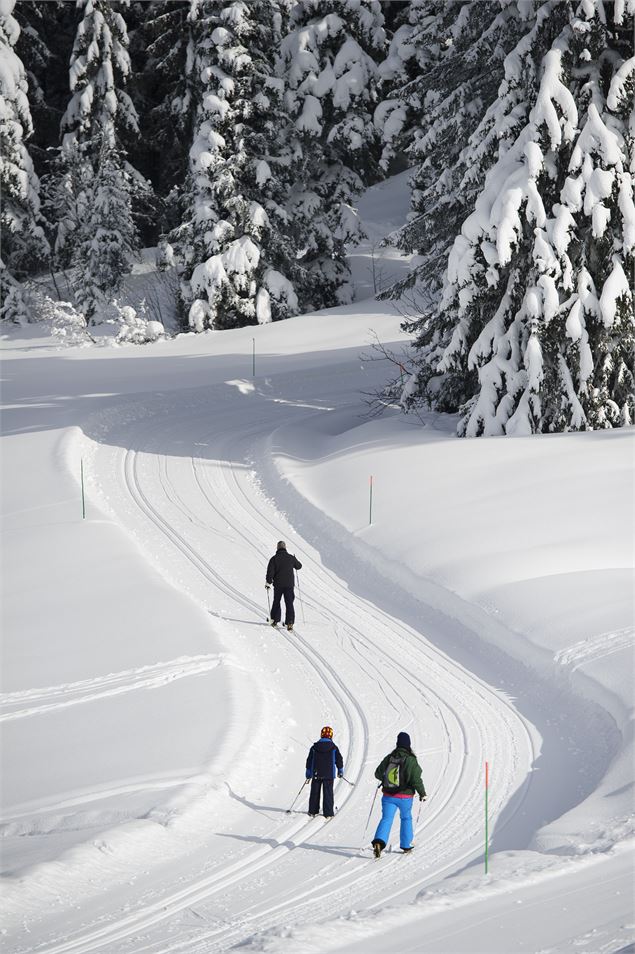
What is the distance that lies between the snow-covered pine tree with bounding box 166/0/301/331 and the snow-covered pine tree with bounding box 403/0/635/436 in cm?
1316

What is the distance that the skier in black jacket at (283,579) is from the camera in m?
14.1

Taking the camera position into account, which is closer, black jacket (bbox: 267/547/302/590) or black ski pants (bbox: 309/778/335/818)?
black ski pants (bbox: 309/778/335/818)

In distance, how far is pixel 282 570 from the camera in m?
14.2

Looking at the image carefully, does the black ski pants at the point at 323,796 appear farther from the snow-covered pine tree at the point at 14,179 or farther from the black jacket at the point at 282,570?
the snow-covered pine tree at the point at 14,179

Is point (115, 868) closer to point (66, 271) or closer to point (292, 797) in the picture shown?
point (292, 797)

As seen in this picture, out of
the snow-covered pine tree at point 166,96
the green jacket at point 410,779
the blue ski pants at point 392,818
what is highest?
the snow-covered pine tree at point 166,96

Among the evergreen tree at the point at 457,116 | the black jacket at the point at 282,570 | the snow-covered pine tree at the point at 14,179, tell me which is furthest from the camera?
the snow-covered pine tree at the point at 14,179

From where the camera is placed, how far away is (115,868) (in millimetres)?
8445

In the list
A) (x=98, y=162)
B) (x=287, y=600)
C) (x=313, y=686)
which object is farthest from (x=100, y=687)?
(x=98, y=162)

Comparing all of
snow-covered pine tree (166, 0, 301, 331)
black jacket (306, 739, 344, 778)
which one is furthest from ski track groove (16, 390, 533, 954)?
snow-covered pine tree (166, 0, 301, 331)

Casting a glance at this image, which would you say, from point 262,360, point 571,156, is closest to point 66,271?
point 262,360

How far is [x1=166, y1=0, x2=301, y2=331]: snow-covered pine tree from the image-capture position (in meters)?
29.9

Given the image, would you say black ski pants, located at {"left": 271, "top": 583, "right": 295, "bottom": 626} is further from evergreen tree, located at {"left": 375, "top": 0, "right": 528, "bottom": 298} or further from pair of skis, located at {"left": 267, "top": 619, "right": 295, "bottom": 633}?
evergreen tree, located at {"left": 375, "top": 0, "right": 528, "bottom": 298}

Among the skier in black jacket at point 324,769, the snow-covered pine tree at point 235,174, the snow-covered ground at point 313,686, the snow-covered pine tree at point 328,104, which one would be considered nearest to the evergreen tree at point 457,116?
the snow-covered ground at point 313,686
